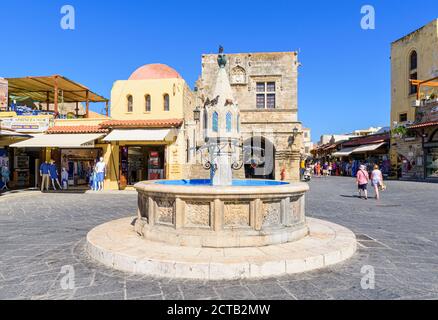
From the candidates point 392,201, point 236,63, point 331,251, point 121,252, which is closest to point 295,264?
point 331,251

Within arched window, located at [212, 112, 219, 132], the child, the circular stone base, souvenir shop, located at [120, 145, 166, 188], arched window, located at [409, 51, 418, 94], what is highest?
arched window, located at [409, 51, 418, 94]

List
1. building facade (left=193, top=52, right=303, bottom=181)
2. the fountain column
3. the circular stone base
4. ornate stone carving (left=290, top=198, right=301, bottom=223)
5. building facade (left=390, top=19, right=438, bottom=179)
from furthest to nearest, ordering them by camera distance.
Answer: building facade (left=390, top=19, right=438, bottom=179) → building facade (left=193, top=52, right=303, bottom=181) → the fountain column → ornate stone carving (left=290, top=198, right=301, bottom=223) → the circular stone base

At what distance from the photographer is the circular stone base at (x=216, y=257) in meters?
3.70

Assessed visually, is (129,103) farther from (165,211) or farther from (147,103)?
(165,211)

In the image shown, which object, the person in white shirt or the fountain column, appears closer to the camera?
the fountain column

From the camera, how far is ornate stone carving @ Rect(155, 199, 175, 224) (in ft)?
15.4

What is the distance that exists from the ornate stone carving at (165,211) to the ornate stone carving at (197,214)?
265 mm

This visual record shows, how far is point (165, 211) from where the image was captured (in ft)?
15.7

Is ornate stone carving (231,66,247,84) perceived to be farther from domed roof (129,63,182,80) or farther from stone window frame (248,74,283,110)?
domed roof (129,63,182,80)

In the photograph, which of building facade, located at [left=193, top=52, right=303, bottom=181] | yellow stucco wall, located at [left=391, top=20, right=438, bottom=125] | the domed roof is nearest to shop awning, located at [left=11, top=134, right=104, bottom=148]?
the domed roof

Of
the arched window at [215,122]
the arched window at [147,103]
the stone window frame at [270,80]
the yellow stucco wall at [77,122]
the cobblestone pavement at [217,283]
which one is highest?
the stone window frame at [270,80]

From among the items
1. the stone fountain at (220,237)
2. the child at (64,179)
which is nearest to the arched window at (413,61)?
the stone fountain at (220,237)

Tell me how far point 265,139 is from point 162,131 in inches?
370

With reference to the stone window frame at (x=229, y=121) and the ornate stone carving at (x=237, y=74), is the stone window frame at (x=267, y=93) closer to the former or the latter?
the ornate stone carving at (x=237, y=74)
